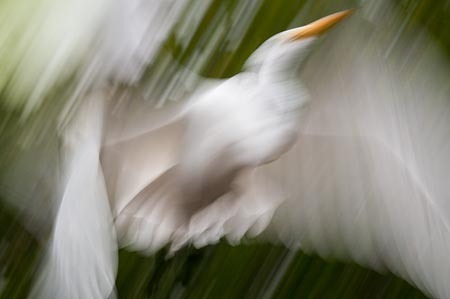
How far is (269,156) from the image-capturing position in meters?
0.68

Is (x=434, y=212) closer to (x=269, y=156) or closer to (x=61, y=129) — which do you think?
(x=269, y=156)

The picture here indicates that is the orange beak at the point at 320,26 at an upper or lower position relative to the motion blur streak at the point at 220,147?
upper

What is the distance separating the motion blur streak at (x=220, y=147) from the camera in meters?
0.55

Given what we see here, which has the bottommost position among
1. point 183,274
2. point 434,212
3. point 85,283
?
point 183,274

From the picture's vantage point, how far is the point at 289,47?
23.5 inches

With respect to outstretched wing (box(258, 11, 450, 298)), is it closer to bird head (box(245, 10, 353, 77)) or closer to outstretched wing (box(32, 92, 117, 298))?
bird head (box(245, 10, 353, 77))

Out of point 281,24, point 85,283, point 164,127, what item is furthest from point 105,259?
point 281,24

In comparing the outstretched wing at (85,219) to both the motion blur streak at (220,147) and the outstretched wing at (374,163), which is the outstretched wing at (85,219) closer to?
the motion blur streak at (220,147)

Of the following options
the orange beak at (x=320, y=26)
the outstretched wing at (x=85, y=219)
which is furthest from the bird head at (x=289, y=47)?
the outstretched wing at (x=85, y=219)

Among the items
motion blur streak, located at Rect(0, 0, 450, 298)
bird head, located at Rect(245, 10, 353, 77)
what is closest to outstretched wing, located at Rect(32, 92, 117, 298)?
motion blur streak, located at Rect(0, 0, 450, 298)

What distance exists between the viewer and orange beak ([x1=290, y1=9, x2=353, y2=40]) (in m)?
0.56

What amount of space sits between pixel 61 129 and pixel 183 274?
25 cm

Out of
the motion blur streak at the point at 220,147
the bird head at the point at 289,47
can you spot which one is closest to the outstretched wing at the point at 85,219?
the motion blur streak at the point at 220,147

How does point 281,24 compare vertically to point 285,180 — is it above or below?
above
